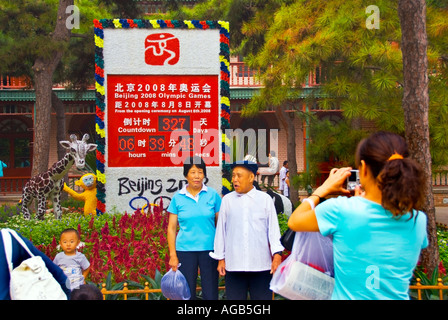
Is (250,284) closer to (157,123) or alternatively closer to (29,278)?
(29,278)

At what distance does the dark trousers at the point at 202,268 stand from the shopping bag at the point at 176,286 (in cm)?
21

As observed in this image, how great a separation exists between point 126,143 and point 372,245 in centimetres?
738

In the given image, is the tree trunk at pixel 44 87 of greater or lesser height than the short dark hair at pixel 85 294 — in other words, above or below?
above

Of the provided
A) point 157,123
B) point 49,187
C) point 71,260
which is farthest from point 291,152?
point 71,260

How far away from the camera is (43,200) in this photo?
984 cm

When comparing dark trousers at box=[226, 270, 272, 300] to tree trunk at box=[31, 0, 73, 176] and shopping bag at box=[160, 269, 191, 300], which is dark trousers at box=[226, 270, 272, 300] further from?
tree trunk at box=[31, 0, 73, 176]

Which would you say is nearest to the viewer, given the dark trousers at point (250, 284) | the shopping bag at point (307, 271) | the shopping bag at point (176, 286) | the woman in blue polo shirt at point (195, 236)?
the shopping bag at point (307, 271)

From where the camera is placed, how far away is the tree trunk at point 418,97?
212 inches

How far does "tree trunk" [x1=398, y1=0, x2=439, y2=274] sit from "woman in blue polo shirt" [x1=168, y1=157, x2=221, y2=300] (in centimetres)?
242

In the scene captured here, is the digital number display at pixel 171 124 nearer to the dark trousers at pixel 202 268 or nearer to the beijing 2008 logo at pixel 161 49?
the beijing 2008 logo at pixel 161 49

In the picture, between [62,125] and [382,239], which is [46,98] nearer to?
[62,125]

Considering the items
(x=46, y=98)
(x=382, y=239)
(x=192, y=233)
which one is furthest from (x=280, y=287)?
(x=46, y=98)

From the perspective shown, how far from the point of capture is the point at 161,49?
9.54 m
